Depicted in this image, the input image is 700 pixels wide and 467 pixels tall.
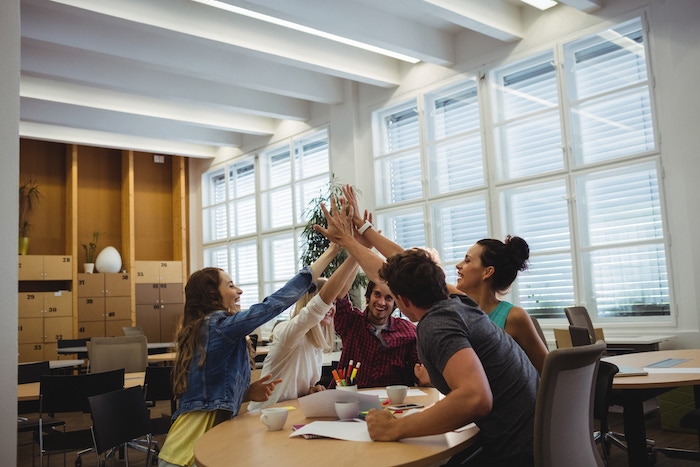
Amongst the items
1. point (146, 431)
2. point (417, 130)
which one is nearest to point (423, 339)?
point (146, 431)

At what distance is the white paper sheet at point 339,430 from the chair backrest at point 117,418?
4.84ft

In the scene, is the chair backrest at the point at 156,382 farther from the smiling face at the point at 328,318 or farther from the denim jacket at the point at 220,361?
the denim jacket at the point at 220,361

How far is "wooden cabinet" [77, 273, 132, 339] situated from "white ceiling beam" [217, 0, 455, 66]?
704 cm

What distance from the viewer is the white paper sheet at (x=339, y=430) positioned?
1.98m

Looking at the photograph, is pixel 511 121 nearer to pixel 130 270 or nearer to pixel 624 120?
pixel 624 120

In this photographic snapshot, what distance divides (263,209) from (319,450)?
9689 mm

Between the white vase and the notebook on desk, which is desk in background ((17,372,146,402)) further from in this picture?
the white vase

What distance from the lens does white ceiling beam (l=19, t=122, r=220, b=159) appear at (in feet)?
35.6

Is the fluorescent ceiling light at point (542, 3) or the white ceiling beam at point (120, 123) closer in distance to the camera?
the fluorescent ceiling light at point (542, 3)

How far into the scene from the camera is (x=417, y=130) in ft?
28.3

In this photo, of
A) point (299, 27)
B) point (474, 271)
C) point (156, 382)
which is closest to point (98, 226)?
point (299, 27)

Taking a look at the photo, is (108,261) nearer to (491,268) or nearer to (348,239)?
(348,239)

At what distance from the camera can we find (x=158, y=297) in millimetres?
12219

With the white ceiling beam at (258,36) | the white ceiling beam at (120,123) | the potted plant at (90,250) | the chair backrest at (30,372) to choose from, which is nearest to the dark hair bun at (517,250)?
the chair backrest at (30,372)
